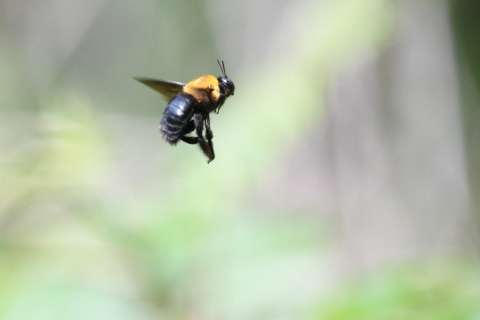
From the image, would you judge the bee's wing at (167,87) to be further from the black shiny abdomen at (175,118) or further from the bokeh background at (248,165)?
the bokeh background at (248,165)

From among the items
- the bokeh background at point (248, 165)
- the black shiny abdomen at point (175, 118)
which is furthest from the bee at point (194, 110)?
the bokeh background at point (248, 165)

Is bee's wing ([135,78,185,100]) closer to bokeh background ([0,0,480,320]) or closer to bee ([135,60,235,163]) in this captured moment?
bee ([135,60,235,163])

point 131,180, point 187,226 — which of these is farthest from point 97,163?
point 187,226

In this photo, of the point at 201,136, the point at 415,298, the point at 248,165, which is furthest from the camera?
the point at 248,165

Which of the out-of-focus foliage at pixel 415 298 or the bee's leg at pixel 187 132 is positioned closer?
the bee's leg at pixel 187 132

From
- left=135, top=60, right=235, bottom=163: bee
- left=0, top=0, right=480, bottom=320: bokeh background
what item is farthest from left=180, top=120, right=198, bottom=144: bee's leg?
left=0, top=0, right=480, bottom=320: bokeh background

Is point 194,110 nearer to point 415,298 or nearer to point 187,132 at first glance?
point 187,132

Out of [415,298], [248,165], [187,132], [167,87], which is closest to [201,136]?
[187,132]
